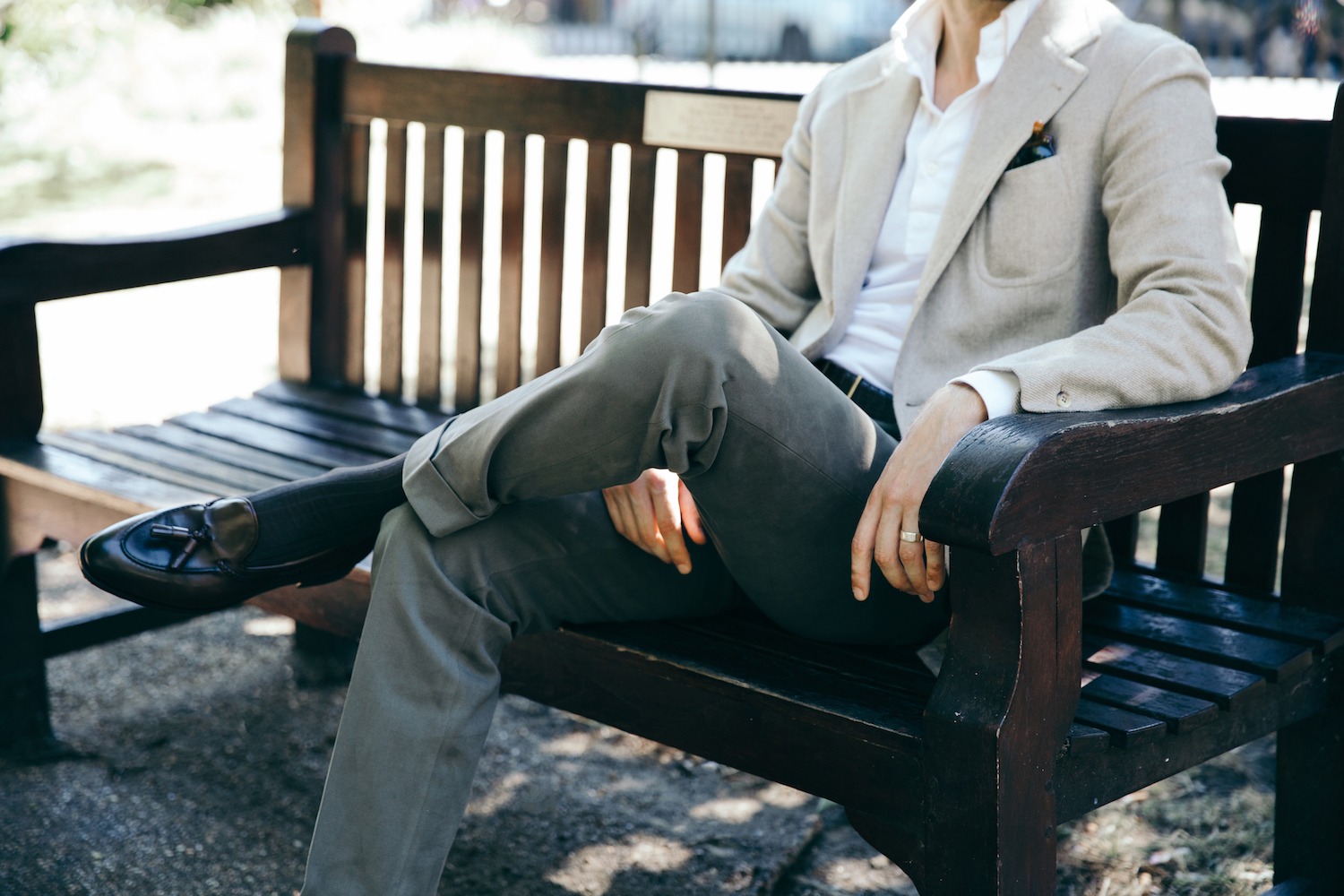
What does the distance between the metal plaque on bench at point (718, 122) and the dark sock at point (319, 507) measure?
41.9 inches

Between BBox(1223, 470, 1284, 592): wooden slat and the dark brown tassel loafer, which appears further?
BBox(1223, 470, 1284, 592): wooden slat

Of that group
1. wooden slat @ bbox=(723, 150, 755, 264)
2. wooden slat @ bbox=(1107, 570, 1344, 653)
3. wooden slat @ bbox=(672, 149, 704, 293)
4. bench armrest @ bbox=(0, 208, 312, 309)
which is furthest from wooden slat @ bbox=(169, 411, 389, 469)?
wooden slat @ bbox=(1107, 570, 1344, 653)

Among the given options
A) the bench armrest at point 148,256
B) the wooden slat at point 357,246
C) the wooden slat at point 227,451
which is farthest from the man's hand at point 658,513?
Result: the wooden slat at point 357,246

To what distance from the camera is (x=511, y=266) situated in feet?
9.53

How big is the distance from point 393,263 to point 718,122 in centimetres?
93

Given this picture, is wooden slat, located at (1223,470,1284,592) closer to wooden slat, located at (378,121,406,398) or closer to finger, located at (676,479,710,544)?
finger, located at (676,479,710,544)

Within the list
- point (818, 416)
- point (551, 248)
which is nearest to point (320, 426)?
point (551, 248)

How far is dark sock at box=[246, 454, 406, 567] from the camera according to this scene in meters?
1.83

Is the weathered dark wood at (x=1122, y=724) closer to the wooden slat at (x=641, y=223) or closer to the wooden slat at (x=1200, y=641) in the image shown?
the wooden slat at (x=1200, y=641)

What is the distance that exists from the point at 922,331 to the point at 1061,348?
0.39 meters

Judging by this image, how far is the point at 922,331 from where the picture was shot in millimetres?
2008

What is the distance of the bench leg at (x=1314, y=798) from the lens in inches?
77.8

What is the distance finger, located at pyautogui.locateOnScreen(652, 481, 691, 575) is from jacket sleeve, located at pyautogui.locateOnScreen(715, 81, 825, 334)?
0.64 metres

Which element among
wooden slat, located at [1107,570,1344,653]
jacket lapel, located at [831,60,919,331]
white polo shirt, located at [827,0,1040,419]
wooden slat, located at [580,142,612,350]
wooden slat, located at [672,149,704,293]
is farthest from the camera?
wooden slat, located at [580,142,612,350]
